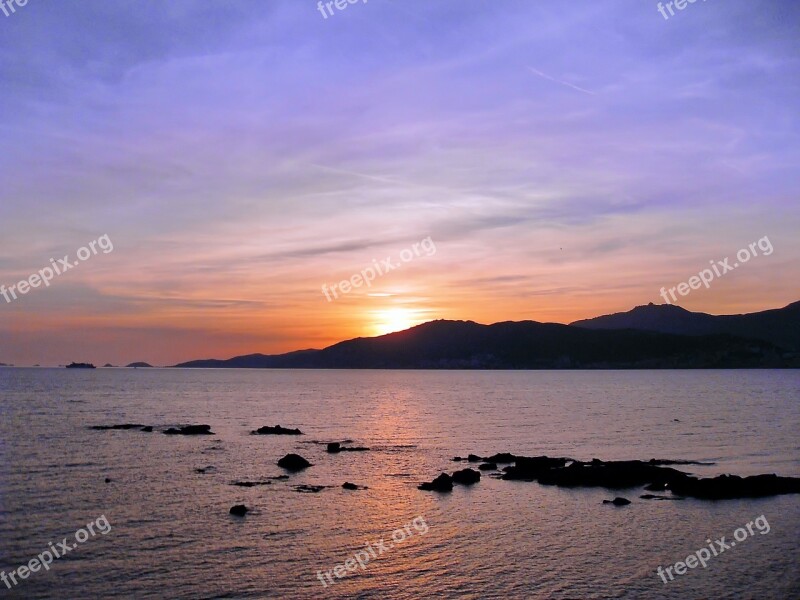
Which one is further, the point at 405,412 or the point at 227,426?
the point at 405,412

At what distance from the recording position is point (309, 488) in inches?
1844

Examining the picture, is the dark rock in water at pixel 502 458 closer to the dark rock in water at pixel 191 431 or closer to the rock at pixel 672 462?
the rock at pixel 672 462

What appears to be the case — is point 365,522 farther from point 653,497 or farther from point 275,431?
point 275,431

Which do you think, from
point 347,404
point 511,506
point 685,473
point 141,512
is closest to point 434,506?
point 511,506

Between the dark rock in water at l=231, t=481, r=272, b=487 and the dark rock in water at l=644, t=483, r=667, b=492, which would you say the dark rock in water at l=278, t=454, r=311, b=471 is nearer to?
the dark rock in water at l=231, t=481, r=272, b=487

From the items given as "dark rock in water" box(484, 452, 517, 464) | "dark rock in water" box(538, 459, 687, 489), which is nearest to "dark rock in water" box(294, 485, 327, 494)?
"dark rock in water" box(538, 459, 687, 489)

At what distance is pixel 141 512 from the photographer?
125 ft

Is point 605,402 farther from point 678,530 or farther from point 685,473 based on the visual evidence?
point 678,530

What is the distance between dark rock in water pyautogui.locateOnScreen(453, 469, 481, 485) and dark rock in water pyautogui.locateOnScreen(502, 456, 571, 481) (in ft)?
9.97

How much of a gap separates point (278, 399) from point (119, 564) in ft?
437

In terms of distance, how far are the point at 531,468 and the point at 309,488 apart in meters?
19.2

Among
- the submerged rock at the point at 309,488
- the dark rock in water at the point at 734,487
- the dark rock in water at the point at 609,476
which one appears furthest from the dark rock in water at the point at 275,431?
the dark rock in water at the point at 734,487

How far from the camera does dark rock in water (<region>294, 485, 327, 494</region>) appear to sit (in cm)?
4567

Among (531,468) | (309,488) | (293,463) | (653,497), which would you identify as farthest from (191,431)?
(653,497)
